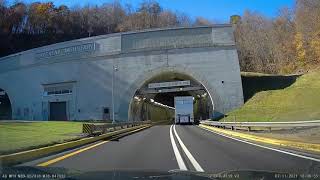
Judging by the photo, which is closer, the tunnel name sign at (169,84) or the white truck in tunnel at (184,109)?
the white truck in tunnel at (184,109)

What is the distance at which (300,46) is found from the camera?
84500 millimetres

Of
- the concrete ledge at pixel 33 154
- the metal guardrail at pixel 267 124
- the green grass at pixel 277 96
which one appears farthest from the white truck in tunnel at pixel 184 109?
the concrete ledge at pixel 33 154

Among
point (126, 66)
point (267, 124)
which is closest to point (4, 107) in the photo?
point (126, 66)

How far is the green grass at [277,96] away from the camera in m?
63.9

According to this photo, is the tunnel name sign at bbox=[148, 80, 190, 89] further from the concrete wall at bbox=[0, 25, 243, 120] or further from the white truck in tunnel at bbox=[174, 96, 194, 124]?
the white truck in tunnel at bbox=[174, 96, 194, 124]

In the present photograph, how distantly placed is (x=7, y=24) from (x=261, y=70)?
263 feet

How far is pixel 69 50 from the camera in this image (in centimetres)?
8631

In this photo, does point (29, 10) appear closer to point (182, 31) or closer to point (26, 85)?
point (26, 85)

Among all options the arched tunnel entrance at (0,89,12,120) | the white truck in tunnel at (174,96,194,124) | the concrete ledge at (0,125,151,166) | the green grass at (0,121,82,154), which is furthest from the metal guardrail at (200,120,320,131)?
the arched tunnel entrance at (0,89,12,120)

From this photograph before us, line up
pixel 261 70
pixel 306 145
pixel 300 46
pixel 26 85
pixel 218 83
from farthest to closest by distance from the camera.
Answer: pixel 261 70
pixel 26 85
pixel 300 46
pixel 218 83
pixel 306 145

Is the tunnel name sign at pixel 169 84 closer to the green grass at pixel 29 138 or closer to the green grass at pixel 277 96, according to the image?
the green grass at pixel 277 96

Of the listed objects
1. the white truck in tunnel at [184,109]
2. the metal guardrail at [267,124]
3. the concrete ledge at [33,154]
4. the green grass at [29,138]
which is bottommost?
the concrete ledge at [33,154]

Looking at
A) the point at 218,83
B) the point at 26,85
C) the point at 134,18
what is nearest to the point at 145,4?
the point at 134,18

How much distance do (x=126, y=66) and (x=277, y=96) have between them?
1052 inches
